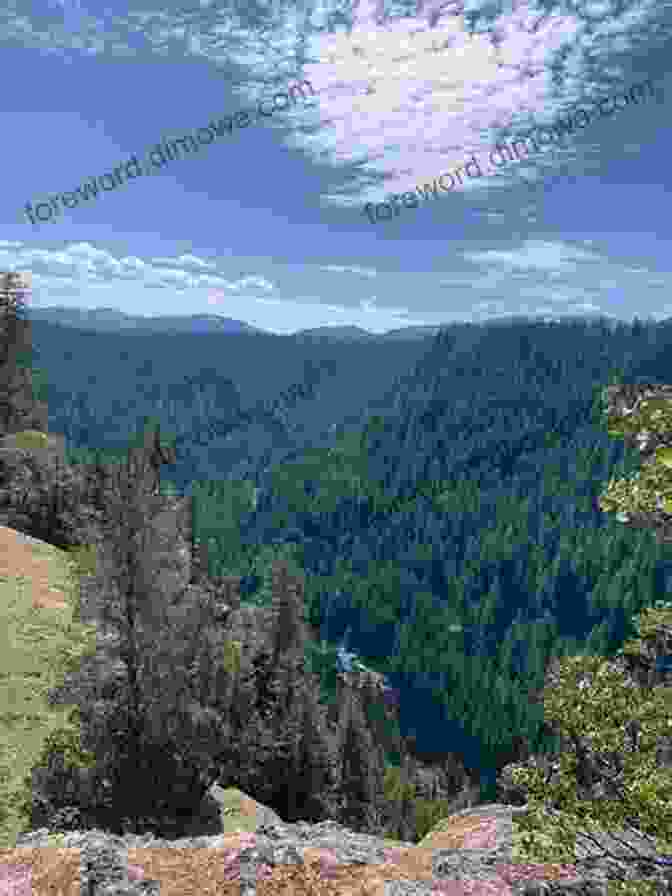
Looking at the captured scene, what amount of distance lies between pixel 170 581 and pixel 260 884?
1434cm

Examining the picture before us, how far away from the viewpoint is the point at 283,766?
47.0 meters

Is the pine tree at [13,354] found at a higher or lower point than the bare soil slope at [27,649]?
higher

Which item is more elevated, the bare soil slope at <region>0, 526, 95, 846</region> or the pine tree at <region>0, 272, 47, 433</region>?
the pine tree at <region>0, 272, 47, 433</region>

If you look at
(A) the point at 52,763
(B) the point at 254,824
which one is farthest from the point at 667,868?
(B) the point at 254,824

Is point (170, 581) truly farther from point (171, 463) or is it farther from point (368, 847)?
point (171, 463)

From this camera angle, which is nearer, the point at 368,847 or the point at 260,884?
the point at 260,884

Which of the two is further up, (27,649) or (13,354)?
(13,354)

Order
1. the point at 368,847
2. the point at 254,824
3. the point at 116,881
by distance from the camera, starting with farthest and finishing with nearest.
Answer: the point at 254,824 → the point at 368,847 → the point at 116,881

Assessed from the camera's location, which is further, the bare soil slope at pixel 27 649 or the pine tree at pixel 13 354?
the pine tree at pixel 13 354

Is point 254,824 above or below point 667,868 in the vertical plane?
below

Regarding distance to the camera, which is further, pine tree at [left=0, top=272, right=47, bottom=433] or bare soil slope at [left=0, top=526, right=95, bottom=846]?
pine tree at [left=0, top=272, right=47, bottom=433]

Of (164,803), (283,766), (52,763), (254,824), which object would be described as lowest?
(283,766)

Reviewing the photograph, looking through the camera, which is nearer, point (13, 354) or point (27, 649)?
point (27, 649)

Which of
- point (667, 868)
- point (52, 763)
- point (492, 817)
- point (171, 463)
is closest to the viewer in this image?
point (667, 868)
